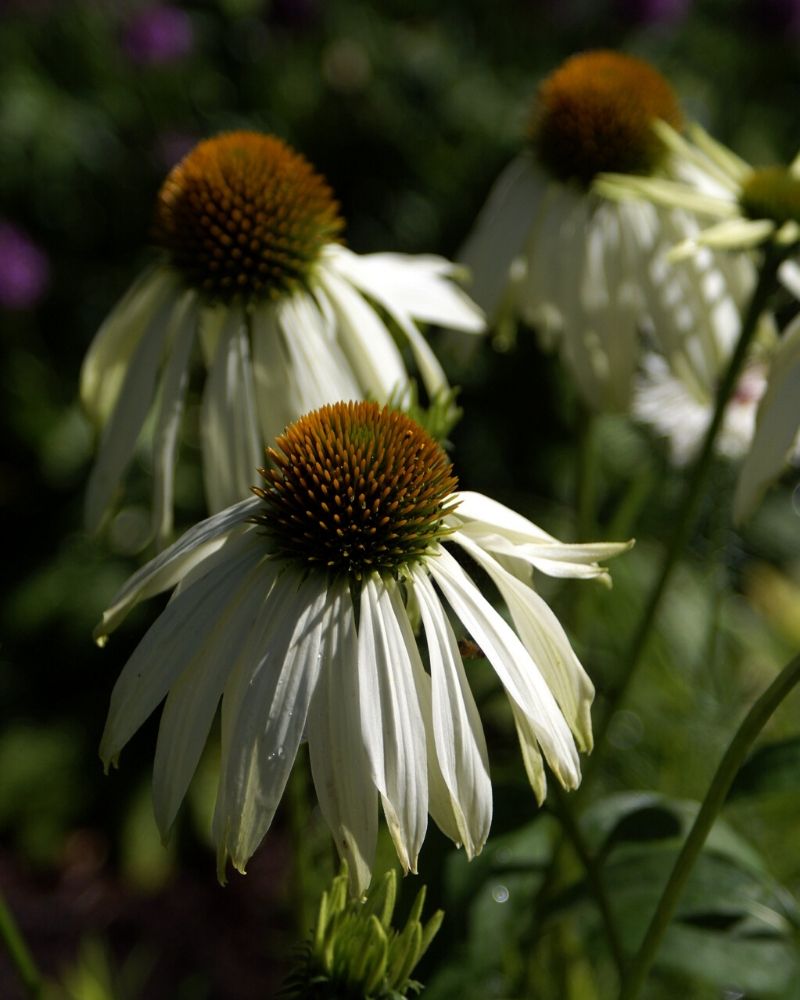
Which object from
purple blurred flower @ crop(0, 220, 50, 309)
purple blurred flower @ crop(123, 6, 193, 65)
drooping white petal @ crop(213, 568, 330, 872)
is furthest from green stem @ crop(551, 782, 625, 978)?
purple blurred flower @ crop(123, 6, 193, 65)

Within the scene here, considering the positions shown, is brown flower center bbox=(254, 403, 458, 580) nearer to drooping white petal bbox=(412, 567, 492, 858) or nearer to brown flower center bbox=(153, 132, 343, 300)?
drooping white petal bbox=(412, 567, 492, 858)

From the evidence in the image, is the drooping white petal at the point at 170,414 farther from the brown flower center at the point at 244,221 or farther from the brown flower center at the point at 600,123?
the brown flower center at the point at 600,123

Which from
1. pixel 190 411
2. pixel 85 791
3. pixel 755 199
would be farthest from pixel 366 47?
pixel 755 199

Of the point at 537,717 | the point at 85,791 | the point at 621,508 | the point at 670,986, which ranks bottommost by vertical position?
the point at 85,791

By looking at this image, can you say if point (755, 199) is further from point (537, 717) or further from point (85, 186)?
point (85, 186)

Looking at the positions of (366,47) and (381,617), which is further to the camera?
(366,47)

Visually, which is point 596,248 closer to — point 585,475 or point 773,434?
point 585,475

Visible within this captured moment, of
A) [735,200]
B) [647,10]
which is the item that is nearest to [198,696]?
[735,200]
